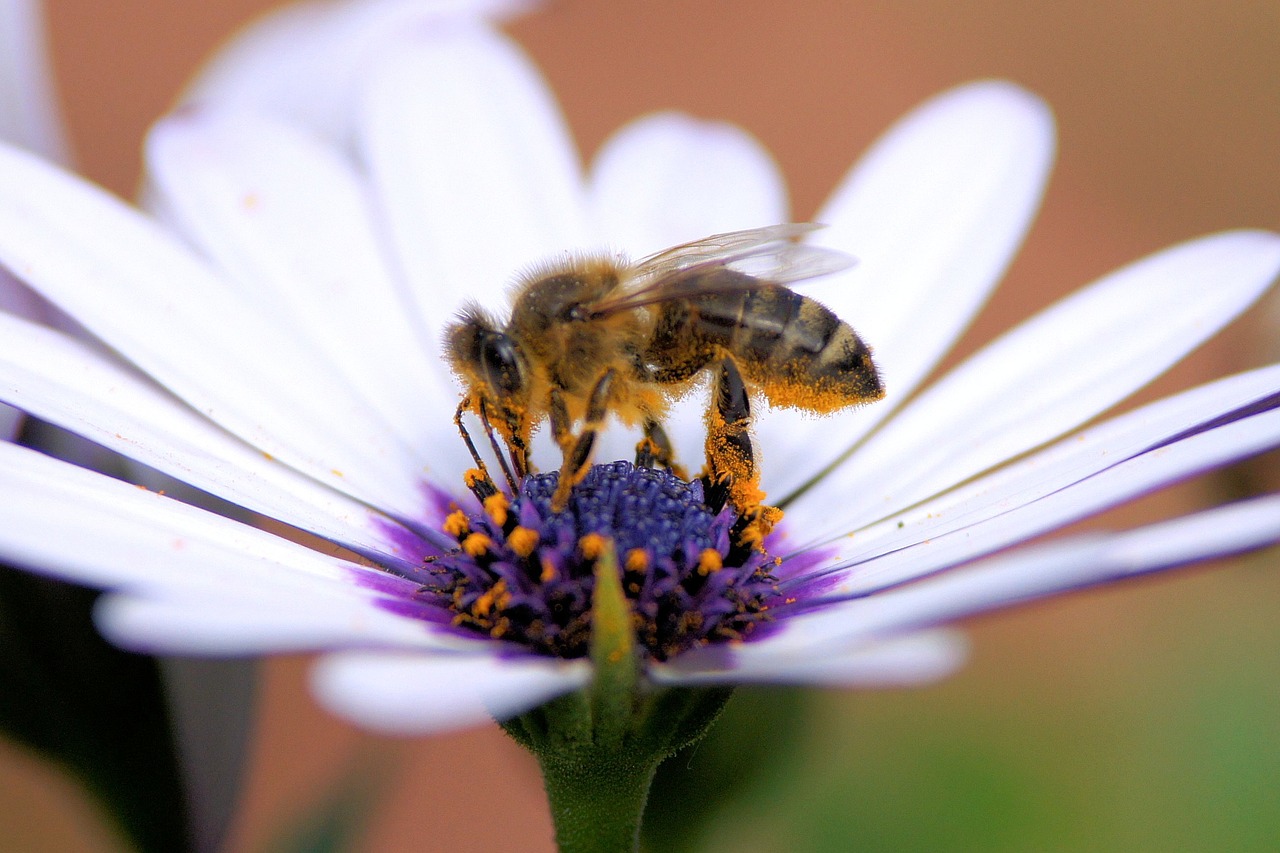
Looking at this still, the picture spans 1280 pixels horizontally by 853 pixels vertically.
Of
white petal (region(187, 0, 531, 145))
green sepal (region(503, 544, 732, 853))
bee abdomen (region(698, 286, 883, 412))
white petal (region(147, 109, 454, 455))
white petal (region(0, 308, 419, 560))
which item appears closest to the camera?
green sepal (region(503, 544, 732, 853))

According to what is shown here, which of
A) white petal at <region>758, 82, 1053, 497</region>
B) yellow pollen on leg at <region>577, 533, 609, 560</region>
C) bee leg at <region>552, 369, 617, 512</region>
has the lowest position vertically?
yellow pollen on leg at <region>577, 533, 609, 560</region>

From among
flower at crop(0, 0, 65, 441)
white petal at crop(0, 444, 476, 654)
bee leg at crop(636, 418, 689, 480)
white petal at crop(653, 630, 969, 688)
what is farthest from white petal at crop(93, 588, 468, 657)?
flower at crop(0, 0, 65, 441)

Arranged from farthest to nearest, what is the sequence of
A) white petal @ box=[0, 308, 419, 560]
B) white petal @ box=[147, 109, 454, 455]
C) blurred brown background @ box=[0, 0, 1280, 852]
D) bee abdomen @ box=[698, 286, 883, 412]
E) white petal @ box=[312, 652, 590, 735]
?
blurred brown background @ box=[0, 0, 1280, 852] → white petal @ box=[147, 109, 454, 455] → bee abdomen @ box=[698, 286, 883, 412] → white petal @ box=[0, 308, 419, 560] → white petal @ box=[312, 652, 590, 735]

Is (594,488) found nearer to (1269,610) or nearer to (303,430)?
(303,430)

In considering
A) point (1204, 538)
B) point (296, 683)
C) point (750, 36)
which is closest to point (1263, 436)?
point (1204, 538)

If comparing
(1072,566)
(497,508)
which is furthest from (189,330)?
(1072,566)

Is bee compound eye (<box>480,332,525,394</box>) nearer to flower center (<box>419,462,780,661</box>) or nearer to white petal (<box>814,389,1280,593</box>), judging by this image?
flower center (<box>419,462,780,661</box>)

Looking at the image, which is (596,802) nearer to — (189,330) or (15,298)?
(189,330)
